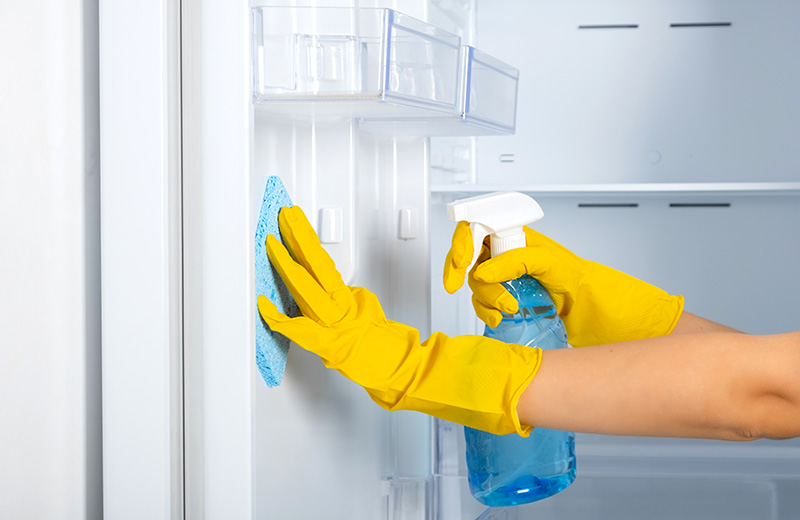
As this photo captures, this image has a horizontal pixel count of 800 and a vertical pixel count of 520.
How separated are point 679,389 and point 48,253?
66 centimetres

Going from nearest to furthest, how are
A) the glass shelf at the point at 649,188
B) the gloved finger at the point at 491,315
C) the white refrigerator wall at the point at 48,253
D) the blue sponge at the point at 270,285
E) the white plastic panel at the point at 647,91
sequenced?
1. the white refrigerator wall at the point at 48,253
2. the blue sponge at the point at 270,285
3. the gloved finger at the point at 491,315
4. the glass shelf at the point at 649,188
5. the white plastic panel at the point at 647,91

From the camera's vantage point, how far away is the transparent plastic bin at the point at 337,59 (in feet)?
2.30

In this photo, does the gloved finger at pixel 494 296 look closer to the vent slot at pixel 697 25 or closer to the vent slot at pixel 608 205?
the vent slot at pixel 608 205

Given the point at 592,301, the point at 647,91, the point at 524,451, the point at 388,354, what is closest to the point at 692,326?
the point at 592,301

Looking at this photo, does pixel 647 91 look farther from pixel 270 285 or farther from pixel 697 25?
pixel 270 285

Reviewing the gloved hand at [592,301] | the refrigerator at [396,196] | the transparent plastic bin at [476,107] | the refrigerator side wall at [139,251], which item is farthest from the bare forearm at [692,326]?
the refrigerator side wall at [139,251]

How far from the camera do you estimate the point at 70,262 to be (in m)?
0.65

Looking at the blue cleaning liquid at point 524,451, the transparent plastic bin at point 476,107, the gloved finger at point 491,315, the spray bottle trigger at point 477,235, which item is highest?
the transparent plastic bin at point 476,107

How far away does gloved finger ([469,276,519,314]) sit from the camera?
924mm

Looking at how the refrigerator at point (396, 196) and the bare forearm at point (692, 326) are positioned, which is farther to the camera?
the bare forearm at point (692, 326)

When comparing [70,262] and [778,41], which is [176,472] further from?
[778,41]

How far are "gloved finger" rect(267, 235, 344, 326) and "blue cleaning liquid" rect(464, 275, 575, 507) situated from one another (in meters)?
0.31

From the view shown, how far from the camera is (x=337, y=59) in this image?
0.73 meters

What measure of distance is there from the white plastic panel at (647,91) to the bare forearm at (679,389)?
103cm
